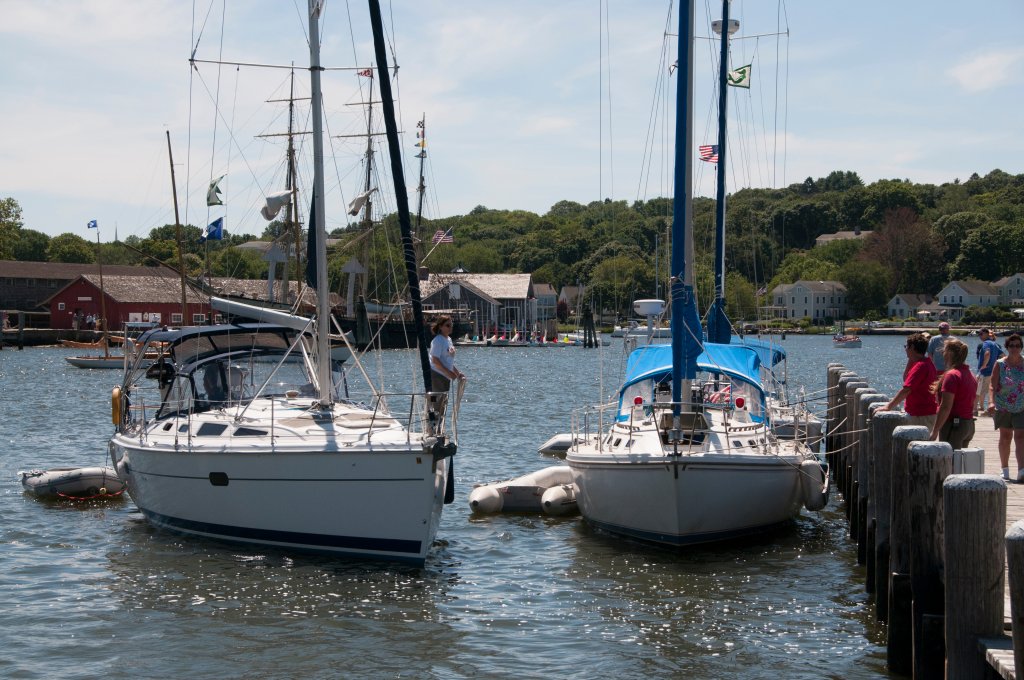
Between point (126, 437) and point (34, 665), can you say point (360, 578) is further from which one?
point (126, 437)

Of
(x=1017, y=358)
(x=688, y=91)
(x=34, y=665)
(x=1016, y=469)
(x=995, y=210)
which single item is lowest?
(x=34, y=665)

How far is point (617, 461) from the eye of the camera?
14977 millimetres

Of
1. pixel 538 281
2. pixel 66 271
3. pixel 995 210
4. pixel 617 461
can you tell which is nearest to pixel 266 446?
pixel 617 461

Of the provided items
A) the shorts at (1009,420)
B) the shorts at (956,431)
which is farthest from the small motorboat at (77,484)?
the shorts at (1009,420)

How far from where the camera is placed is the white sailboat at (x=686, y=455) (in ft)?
47.8

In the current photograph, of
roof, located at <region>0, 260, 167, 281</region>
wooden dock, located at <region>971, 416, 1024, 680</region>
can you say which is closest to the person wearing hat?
wooden dock, located at <region>971, 416, 1024, 680</region>

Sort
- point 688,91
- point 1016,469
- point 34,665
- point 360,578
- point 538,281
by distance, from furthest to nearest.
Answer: point 538,281
point 688,91
point 1016,469
point 360,578
point 34,665

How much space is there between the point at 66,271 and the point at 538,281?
2890 inches

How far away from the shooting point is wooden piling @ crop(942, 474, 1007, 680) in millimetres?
7691

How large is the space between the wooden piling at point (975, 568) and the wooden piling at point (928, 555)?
1076 millimetres

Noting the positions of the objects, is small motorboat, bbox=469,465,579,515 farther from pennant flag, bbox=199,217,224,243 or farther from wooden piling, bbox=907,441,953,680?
pennant flag, bbox=199,217,224,243

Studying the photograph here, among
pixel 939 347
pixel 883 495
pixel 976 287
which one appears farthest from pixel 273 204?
pixel 976 287

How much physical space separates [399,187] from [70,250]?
156500 mm

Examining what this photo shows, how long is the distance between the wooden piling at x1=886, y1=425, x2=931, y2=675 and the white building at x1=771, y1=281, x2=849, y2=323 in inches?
6342
